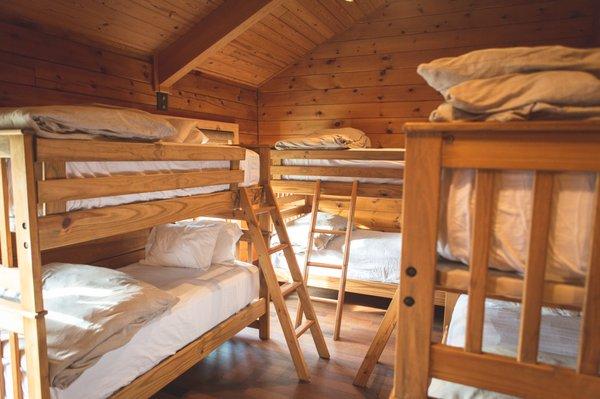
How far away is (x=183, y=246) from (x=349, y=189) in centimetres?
136

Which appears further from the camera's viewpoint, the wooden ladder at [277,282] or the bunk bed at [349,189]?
the bunk bed at [349,189]

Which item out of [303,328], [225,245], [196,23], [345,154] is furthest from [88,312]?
[196,23]

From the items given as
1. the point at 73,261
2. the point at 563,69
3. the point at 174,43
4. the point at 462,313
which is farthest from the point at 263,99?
the point at 563,69

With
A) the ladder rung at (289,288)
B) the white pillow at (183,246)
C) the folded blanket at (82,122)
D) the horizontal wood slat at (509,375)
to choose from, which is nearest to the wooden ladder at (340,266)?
the ladder rung at (289,288)

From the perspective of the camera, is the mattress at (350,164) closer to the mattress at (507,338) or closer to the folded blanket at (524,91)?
the mattress at (507,338)

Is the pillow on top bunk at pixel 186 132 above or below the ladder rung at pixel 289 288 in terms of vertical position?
above

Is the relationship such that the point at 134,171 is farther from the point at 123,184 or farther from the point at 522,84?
the point at 522,84

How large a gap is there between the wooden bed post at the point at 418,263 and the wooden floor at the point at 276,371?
4.68 ft

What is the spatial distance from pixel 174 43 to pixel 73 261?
175 cm

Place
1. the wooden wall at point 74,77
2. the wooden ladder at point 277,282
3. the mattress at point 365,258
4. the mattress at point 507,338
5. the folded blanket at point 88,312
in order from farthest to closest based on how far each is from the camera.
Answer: the mattress at point 365,258, the wooden ladder at point 277,282, the wooden wall at point 74,77, the folded blanket at point 88,312, the mattress at point 507,338

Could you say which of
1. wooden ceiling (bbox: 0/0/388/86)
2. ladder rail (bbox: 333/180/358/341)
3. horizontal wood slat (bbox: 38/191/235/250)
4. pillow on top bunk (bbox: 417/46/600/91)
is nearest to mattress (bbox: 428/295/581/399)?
pillow on top bunk (bbox: 417/46/600/91)

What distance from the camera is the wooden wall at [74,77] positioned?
7.30ft

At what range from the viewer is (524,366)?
3.31ft

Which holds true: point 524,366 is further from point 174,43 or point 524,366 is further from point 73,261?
point 174,43
